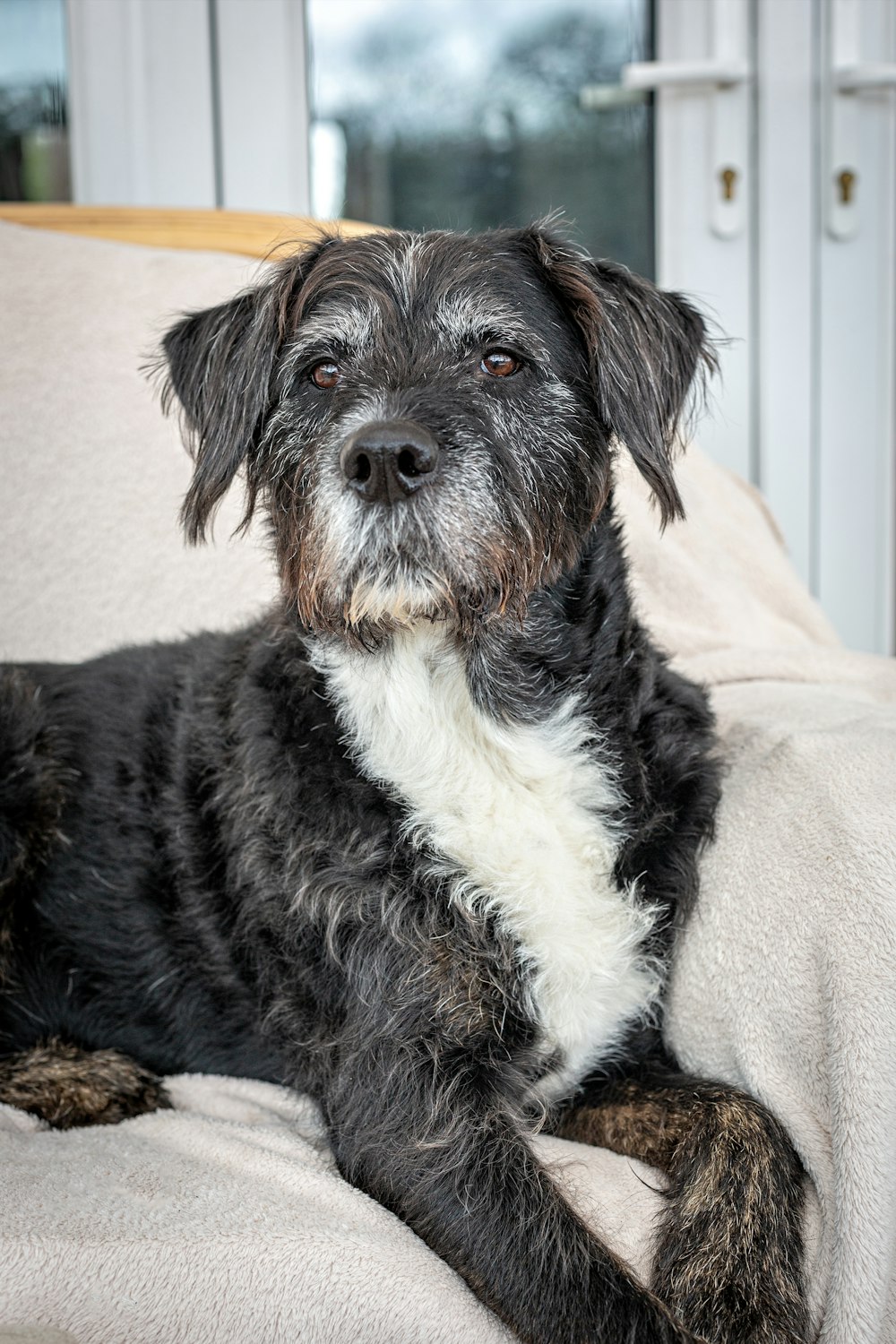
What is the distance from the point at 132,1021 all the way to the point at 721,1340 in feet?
3.16

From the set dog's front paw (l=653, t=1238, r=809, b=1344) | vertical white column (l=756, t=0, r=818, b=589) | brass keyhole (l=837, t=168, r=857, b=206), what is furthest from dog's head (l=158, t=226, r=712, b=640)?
brass keyhole (l=837, t=168, r=857, b=206)

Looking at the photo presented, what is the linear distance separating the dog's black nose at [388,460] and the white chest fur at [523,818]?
0.24m

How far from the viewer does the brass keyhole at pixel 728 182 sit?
3516mm

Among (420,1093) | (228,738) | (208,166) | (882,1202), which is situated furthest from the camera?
(208,166)

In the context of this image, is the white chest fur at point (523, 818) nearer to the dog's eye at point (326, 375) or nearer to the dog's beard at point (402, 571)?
the dog's beard at point (402, 571)

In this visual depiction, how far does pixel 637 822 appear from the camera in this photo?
157 cm

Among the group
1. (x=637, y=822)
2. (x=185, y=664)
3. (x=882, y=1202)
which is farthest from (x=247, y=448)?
(x=882, y=1202)

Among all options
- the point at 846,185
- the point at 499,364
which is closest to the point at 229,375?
the point at 499,364

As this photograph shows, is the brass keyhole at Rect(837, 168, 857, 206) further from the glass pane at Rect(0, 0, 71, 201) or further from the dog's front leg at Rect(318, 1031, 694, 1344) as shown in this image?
the dog's front leg at Rect(318, 1031, 694, 1344)

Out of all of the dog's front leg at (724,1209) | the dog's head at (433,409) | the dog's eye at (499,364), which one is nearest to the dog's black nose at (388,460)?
the dog's head at (433,409)

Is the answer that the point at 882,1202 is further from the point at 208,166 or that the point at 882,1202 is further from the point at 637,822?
the point at 208,166

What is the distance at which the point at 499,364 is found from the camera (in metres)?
1.53

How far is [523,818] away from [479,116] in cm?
273

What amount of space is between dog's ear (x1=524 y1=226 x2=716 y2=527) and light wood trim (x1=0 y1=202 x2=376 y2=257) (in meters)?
1.42
